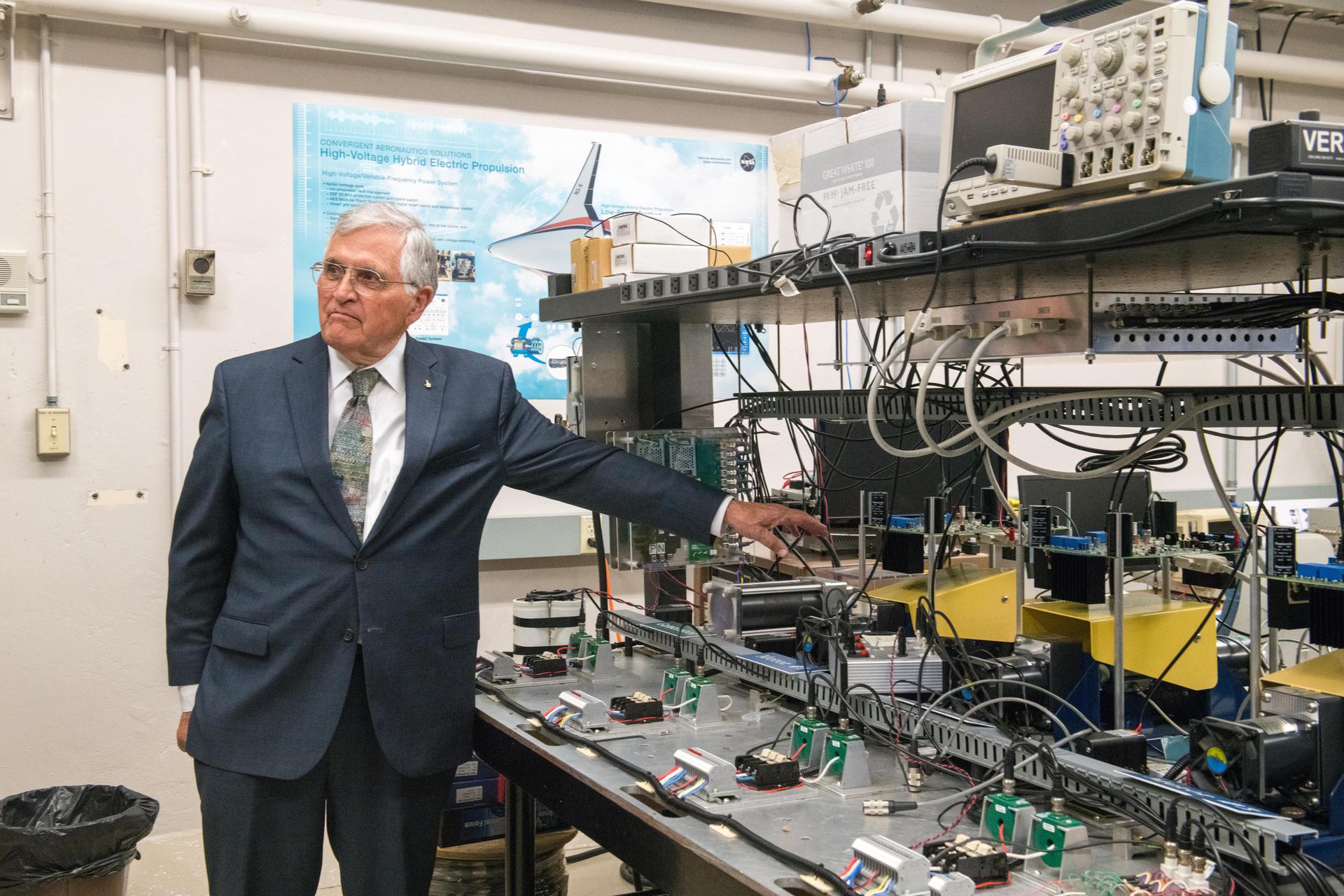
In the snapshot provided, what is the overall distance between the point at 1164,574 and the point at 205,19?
2.95 metres

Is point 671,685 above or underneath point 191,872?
above

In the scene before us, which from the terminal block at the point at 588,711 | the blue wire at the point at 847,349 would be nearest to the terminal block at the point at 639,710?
the terminal block at the point at 588,711

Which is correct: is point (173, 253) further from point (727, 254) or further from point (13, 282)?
point (727, 254)

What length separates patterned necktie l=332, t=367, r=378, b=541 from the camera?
2.00 meters

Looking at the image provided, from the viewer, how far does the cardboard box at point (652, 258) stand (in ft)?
7.80

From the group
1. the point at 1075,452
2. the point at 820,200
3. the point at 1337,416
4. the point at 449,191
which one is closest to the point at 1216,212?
the point at 1337,416

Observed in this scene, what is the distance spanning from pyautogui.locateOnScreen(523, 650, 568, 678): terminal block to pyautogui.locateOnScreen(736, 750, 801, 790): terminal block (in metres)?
0.79

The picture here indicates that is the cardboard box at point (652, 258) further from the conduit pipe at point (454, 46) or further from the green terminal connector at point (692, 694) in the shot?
the conduit pipe at point (454, 46)

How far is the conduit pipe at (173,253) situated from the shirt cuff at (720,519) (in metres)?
1.99

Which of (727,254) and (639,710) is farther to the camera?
(727,254)

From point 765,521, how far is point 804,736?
547mm

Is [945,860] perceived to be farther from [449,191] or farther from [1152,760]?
[449,191]

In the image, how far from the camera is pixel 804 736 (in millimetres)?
1721

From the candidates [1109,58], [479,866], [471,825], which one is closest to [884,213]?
[1109,58]
